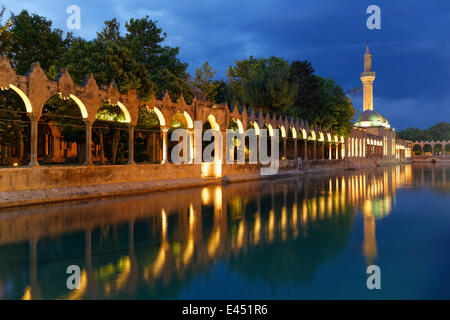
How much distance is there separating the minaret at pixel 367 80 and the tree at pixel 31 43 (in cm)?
7927

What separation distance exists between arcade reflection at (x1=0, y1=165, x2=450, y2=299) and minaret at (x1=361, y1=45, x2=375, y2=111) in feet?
285

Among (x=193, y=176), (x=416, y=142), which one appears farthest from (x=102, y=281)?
(x=416, y=142)

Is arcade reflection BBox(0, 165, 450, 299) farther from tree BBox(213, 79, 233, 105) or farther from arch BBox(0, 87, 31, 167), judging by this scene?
tree BBox(213, 79, 233, 105)

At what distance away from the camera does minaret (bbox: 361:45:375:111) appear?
9075 centimetres

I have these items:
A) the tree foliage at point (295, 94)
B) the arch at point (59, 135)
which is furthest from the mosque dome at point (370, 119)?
the arch at point (59, 135)

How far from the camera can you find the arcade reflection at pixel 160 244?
→ 16.7 ft

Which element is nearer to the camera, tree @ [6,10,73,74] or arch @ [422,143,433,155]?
tree @ [6,10,73,74]

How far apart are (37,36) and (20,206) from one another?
67.8 ft

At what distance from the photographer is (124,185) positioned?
1645 centimetres

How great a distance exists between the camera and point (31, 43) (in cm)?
2781

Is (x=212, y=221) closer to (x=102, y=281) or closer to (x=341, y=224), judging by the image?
(x=341, y=224)

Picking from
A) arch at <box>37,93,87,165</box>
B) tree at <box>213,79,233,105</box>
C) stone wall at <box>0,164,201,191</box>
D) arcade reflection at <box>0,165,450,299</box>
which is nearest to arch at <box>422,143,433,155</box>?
tree at <box>213,79,233,105</box>

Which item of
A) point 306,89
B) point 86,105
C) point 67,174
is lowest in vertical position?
point 67,174

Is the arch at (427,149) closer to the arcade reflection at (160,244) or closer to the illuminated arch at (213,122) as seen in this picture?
the illuminated arch at (213,122)
